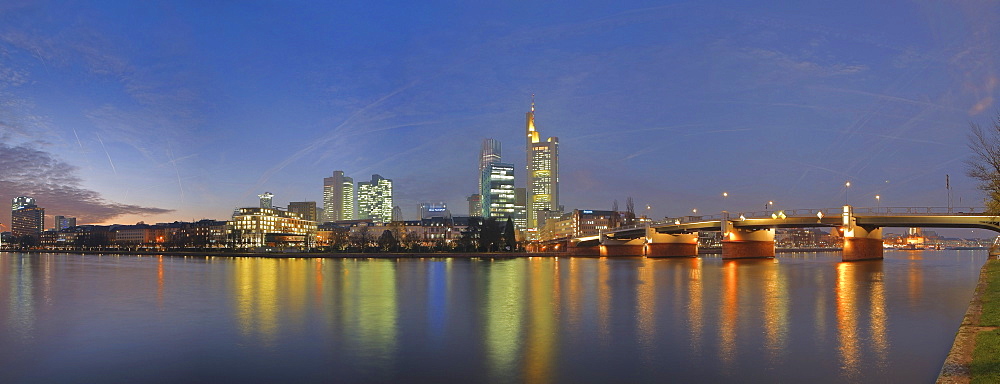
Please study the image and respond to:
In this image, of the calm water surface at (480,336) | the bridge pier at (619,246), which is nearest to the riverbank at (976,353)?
the calm water surface at (480,336)

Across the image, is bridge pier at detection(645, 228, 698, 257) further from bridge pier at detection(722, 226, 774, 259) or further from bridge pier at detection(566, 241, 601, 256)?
bridge pier at detection(566, 241, 601, 256)

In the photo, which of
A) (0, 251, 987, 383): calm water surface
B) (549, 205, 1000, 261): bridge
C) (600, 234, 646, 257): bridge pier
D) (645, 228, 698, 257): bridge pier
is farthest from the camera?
(600, 234, 646, 257): bridge pier

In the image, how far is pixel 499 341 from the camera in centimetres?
2114

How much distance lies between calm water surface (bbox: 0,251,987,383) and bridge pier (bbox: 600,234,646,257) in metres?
95.6

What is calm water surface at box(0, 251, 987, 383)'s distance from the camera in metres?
16.6

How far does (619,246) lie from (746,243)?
105ft

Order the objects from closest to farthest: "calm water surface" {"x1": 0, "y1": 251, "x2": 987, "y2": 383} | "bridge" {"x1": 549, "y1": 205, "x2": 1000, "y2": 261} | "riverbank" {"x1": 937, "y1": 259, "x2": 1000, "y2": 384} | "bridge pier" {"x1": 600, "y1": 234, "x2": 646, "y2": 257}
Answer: "riverbank" {"x1": 937, "y1": 259, "x2": 1000, "y2": 384}, "calm water surface" {"x1": 0, "y1": 251, "x2": 987, "y2": 383}, "bridge" {"x1": 549, "y1": 205, "x2": 1000, "y2": 261}, "bridge pier" {"x1": 600, "y1": 234, "x2": 646, "y2": 257}

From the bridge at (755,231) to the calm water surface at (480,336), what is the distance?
41007 mm

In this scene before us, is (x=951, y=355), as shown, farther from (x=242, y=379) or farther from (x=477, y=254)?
(x=477, y=254)

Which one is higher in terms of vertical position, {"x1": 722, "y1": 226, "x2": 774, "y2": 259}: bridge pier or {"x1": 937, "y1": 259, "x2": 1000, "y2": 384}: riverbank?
{"x1": 937, "y1": 259, "x2": 1000, "y2": 384}: riverbank

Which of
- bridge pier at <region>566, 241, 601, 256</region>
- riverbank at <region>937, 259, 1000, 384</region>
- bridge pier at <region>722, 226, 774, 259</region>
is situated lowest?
bridge pier at <region>566, 241, 601, 256</region>

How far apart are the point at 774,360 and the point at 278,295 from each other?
29261 mm

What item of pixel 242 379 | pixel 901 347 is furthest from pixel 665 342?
pixel 242 379

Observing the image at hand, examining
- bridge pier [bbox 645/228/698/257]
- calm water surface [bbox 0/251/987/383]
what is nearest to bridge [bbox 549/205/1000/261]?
bridge pier [bbox 645/228/698/257]
